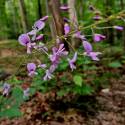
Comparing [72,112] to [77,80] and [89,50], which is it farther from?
[89,50]

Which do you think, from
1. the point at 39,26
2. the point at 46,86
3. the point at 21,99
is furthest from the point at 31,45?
the point at 46,86

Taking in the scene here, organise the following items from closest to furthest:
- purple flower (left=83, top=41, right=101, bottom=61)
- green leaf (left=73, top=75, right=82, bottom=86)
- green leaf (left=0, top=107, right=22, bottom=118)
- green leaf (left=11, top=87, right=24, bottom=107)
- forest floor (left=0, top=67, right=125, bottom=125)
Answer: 1. purple flower (left=83, top=41, right=101, bottom=61)
2. green leaf (left=0, top=107, right=22, bottom=118)
3. green leaf (left=11, top=87, right=24, bottom=107)
4. green leaf (left=73, top=75, right=82, bottom=86)
5. forest floor (left=0, top=67, right=125, bottom=125)

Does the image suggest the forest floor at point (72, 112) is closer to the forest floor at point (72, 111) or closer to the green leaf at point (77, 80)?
the forest floor at point (72, 111)

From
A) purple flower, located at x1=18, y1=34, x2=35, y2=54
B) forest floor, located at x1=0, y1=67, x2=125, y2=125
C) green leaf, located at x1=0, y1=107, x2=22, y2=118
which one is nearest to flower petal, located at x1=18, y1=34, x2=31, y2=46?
purple flower, located at x1=18, y1=34, x2=35, y2=54

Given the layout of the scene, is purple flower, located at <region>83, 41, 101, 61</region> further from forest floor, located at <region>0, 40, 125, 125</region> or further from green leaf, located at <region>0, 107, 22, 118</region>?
forest floor, located at <region>0, 40, 125, 125</region>

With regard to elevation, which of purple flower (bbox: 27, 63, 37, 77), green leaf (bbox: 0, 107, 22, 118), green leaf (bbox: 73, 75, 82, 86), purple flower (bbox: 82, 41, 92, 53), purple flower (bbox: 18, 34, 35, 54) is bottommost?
green leaf (bbox: 73, 75, 82, 86)

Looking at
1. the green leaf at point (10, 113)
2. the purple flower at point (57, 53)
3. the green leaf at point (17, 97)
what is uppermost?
the purple flower at point (57, 53)

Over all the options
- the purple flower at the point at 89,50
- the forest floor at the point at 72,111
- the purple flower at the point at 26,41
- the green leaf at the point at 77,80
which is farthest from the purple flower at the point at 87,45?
the forest floor at the point at 72,111

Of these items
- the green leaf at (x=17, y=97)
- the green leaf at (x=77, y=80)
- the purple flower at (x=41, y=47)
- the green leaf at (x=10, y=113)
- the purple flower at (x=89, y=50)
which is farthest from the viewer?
the green leaf at (x=77, y=80)

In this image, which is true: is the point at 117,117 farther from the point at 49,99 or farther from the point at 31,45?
the point at 31,45
